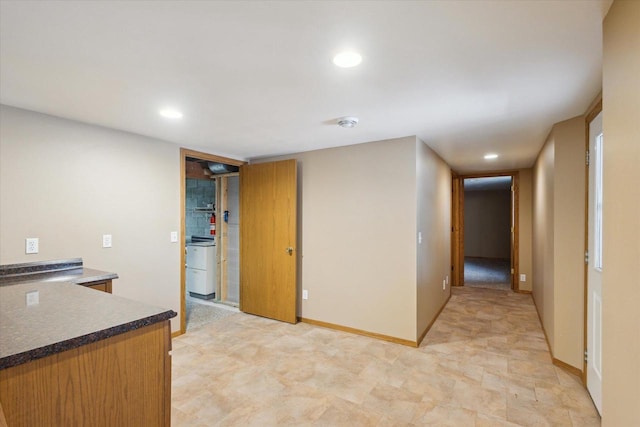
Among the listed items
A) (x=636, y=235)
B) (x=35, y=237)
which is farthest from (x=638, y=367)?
(x=35, y=237)

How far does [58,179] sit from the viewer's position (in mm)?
2582

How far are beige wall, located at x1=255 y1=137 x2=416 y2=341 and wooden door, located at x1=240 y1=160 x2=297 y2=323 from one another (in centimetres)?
17

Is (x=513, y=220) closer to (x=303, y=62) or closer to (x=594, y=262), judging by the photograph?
(x=594, y=262)

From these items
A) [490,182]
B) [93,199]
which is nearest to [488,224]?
[490,182]

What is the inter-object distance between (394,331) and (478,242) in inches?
309

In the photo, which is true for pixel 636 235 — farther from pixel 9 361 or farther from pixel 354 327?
pixel 354 327

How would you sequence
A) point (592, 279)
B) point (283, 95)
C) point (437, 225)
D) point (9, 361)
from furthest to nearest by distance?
point (437, 225) → point (592, 279) → point (283, 95) → point (9, 361)

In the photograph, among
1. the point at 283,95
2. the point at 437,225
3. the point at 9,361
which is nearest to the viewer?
the point at 9,361

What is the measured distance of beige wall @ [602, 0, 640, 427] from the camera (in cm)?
103

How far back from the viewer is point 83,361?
1.04 meters

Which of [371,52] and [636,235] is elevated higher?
[371,52]

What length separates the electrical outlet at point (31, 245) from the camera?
2.41 m

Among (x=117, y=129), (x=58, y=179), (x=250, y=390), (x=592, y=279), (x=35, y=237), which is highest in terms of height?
(x=117, y=129)

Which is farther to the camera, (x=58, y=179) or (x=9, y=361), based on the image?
(x=58, y=179)
